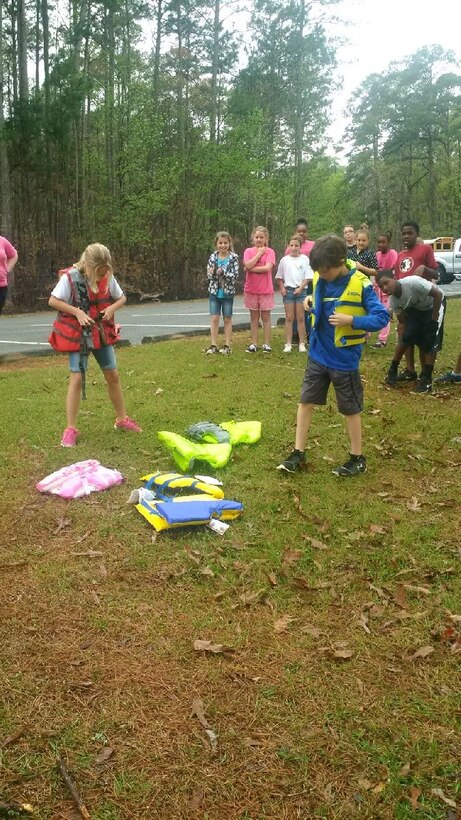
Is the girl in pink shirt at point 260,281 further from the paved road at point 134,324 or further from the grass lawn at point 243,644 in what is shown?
the grass lawn at point 243,644

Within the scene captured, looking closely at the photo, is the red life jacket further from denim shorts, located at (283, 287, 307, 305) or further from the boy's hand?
denim shorts, located at (283, 287, 307, 305)

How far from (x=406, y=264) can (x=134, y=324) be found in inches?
333

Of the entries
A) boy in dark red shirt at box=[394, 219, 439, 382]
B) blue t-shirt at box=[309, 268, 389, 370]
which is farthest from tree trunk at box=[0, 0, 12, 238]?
blue t-shirt at box=[309, 268, 389, 370]

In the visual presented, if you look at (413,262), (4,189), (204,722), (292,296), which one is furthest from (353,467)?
(4,189)

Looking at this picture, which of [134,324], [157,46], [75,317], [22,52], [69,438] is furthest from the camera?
[157,46]

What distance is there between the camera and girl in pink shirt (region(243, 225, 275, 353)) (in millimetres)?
9778

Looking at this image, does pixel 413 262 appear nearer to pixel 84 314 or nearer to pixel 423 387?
pixel 423 387

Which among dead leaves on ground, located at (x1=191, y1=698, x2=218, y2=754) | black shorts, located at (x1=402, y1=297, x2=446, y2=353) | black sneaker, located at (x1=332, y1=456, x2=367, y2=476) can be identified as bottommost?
dead leaves on ground, located at (x1=191, y1=698, x2=218, y2=754)

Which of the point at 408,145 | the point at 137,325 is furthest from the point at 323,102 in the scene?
the point at 137,325

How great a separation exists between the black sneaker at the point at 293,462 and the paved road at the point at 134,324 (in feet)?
21.9

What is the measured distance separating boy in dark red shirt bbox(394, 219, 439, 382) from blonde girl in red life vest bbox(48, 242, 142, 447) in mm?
4430

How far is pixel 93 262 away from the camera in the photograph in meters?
5.33

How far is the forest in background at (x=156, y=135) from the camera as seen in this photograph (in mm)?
21484

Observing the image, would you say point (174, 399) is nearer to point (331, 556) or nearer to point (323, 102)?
point (331, 556)
